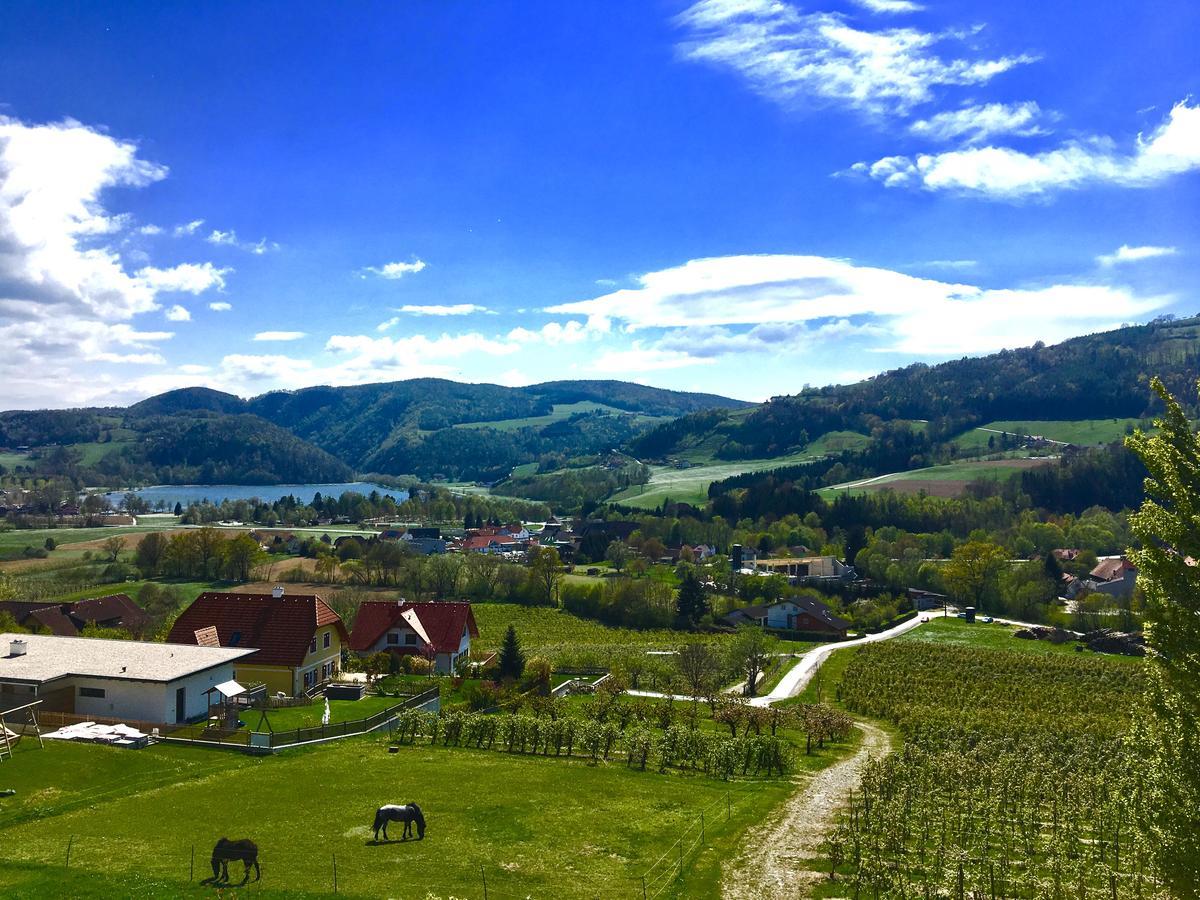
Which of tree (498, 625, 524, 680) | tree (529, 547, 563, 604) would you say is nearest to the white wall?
tree (498, 625, 524, 680)

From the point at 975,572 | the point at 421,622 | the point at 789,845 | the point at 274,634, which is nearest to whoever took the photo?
the point at 789,845

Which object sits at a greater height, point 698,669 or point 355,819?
Answer: point 355,819

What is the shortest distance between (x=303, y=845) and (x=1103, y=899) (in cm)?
1707

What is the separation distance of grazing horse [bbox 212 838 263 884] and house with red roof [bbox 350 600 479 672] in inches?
1273

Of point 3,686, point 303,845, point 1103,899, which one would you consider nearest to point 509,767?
point 303,845

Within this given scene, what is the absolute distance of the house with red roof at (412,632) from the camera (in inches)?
1965

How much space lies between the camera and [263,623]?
41750mm

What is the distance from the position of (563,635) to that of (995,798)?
168ft

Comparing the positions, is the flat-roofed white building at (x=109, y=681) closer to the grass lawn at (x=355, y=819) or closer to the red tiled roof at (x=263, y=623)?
the grass lawn at (x=355, y=819)

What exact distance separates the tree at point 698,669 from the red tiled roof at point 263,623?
64.8 ft

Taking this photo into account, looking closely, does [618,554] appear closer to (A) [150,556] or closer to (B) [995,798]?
(A) [150,556]

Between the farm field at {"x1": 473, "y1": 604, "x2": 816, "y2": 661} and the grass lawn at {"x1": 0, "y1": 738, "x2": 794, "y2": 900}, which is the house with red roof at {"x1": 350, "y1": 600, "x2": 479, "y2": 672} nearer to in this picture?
the farm field at {"x1": 473, "y1": 604, "x2": 816, "y2": 661}


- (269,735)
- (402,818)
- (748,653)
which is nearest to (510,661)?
(269,735)

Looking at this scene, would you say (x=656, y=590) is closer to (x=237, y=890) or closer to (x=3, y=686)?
(x=3, y=686)
